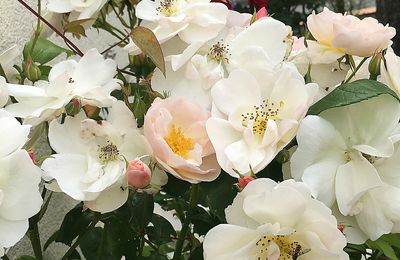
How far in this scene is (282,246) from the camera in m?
0.50

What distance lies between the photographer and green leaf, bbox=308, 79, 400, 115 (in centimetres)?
49

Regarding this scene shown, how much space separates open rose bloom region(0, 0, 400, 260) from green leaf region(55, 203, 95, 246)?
93 mm

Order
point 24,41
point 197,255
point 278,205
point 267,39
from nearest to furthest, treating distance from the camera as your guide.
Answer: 1. point 278,205
2. point 267,39
3. point 197,255
4. point 24,41

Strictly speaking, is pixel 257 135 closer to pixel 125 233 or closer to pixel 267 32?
pixel 267 32

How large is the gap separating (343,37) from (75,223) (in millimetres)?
353

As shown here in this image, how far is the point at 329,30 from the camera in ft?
1.86

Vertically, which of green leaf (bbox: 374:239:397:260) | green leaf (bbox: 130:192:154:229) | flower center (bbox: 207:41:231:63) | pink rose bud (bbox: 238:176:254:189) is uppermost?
flower center (bbox: 207:41:231:63)

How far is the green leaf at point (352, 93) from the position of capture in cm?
49

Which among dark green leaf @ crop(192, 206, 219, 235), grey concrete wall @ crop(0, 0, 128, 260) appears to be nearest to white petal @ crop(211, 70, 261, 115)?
dark green leaf @ crop(192, 206, 219, 235)

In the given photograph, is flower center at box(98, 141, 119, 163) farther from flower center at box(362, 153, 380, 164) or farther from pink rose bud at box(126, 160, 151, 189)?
flower center at box(362, 153, 380, 164)

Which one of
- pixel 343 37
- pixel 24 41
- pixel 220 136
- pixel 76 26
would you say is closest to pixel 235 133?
pixel 220 136

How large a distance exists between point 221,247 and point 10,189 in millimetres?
162

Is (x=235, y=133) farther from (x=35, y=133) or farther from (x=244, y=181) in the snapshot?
(x=35, y=133)

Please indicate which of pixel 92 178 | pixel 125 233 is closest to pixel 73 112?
pixel 92 178
